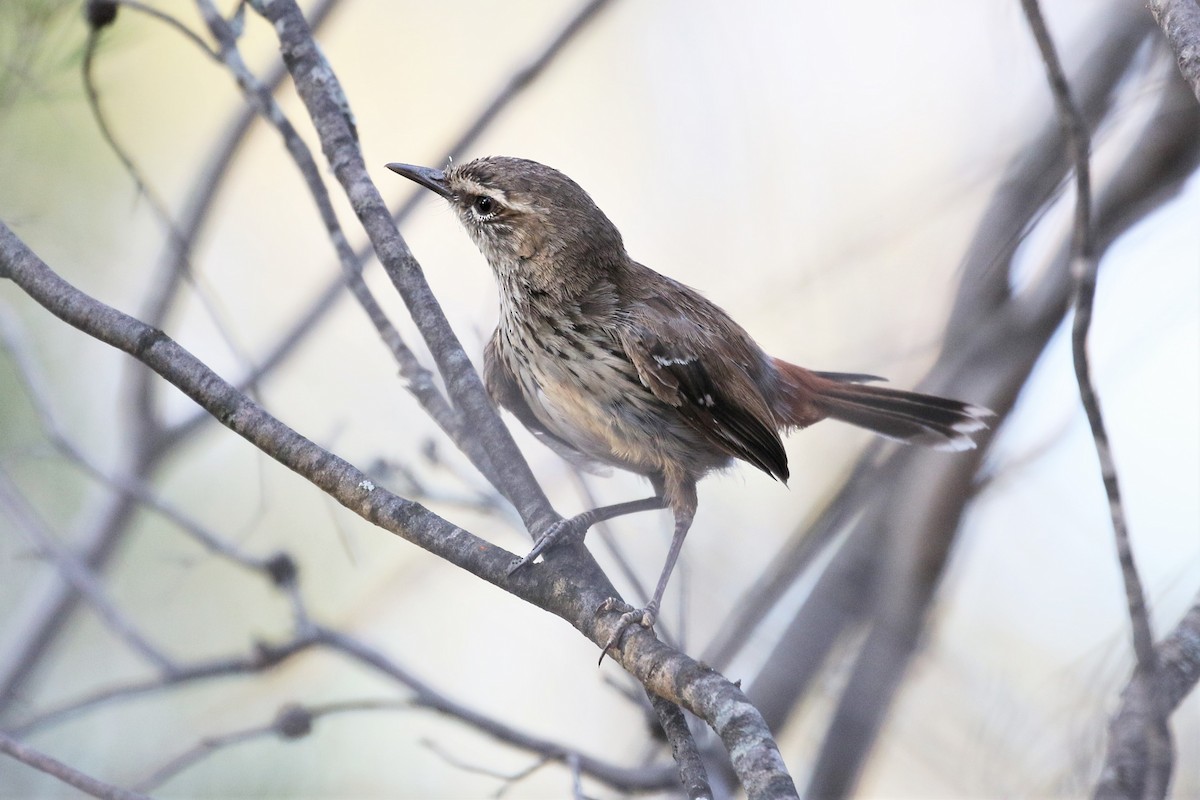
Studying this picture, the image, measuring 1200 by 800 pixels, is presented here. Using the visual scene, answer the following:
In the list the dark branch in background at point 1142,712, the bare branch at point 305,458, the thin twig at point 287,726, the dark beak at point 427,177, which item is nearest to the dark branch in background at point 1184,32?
the dark branch in background at point 1142,712

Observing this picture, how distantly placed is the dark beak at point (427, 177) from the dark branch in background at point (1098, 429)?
2.17 meters

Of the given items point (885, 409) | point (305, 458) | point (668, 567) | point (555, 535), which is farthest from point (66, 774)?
point (885, 409)

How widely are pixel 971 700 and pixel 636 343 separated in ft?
6.74

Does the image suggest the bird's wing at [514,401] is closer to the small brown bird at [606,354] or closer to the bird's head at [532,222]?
the small brown bird at [606,354]

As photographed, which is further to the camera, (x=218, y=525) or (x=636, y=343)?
(x=218, y=525)

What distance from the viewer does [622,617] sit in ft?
8.75

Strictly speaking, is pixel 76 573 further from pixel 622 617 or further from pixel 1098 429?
pixel 1098 429

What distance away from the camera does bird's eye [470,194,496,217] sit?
375 cm

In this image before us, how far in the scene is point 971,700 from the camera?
412 centimetres

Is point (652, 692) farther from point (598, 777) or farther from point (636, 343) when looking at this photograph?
point (636, 343)

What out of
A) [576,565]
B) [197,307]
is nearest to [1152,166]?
[576,565]

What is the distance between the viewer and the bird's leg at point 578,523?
2.74 metres

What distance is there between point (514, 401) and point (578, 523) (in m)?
0.95

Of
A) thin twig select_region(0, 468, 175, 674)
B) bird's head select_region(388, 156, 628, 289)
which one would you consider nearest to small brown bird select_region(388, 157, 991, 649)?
bird's head select_region(388, 156, 628, 289)
